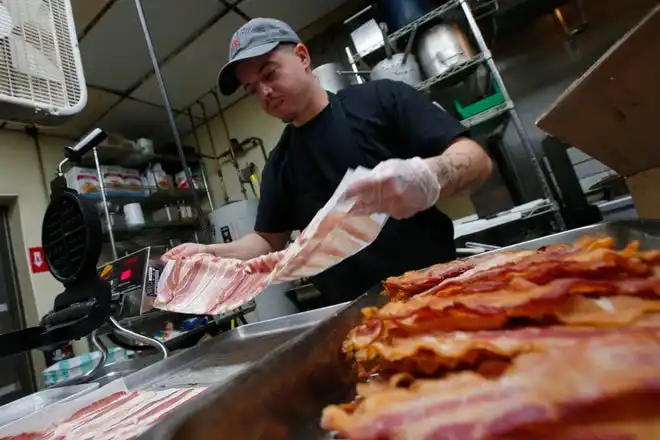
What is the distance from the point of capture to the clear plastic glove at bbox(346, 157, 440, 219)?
2.24ft

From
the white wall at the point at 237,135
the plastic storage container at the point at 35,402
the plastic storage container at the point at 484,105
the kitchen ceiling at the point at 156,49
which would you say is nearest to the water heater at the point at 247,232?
the white wall at the point at 237,135

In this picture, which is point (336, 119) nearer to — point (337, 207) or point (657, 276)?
point (337, 207)

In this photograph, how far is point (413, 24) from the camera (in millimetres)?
2197

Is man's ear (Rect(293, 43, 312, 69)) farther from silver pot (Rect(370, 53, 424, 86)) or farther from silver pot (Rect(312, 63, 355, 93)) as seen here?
silver pot (Rect(312, 63, 355, 93))

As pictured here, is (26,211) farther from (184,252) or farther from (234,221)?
(184,252)

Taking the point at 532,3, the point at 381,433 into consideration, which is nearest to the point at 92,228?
the point at 381,433

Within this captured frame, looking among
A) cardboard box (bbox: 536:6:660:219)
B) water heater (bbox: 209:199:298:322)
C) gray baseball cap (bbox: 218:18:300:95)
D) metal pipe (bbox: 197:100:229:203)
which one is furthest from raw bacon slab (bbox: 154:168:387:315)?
metal pipe (bbox: 197:100:229:203)

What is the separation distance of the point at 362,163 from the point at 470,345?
94cm

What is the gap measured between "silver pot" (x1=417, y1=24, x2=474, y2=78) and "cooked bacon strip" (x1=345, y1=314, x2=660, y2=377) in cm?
204

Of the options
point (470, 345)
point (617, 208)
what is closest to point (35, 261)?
point (470, 345)

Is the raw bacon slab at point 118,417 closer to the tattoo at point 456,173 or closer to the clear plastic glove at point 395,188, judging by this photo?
the clear plastic glove at point 395,188

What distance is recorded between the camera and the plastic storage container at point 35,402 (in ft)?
2.62

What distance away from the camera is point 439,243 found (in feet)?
3.81

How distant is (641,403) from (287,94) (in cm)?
118
